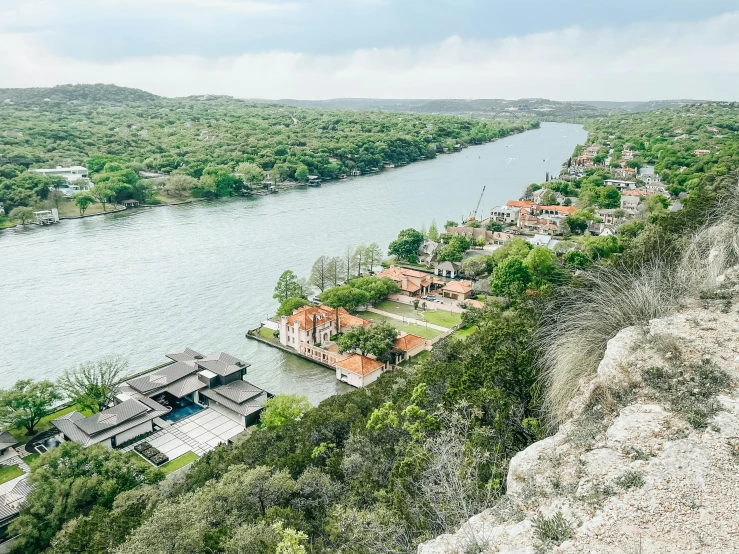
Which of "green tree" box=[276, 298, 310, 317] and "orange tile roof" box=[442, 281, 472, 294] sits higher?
"green tree" box=[276, 298, 310, 317]

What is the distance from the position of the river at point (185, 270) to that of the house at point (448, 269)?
16.1ft

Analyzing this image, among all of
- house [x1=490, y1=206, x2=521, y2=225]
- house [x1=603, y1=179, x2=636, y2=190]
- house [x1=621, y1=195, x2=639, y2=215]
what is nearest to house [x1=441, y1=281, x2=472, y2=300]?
house [x1=490, y1=206, x2=521, y2=225]

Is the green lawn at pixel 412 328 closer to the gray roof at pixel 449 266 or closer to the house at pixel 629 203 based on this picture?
the gray roof at pixel 449 266

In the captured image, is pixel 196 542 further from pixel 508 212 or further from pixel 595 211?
pixel 595 211

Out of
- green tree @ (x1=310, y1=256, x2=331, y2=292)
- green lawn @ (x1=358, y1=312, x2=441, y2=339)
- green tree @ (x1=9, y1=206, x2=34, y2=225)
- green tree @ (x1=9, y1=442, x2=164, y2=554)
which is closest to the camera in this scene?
green tree @ (x1=9, y1=442, x2=164, y2=554)

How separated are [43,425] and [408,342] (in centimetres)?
943

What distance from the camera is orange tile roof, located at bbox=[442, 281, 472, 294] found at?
19.1m

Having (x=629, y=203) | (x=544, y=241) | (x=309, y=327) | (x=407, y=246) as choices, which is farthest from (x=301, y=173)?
(x=309, y=327)

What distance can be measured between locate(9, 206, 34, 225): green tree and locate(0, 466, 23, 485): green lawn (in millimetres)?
22098

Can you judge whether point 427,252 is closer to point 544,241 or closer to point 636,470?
point 544,241

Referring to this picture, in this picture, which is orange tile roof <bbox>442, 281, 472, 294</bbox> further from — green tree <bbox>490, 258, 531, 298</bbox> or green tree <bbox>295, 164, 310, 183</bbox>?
green tree <bbox>295, 164, 310, 183</bbox>

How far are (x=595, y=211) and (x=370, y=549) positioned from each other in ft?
96.3

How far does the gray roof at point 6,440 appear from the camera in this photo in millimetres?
10852

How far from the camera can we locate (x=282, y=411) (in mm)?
10609
